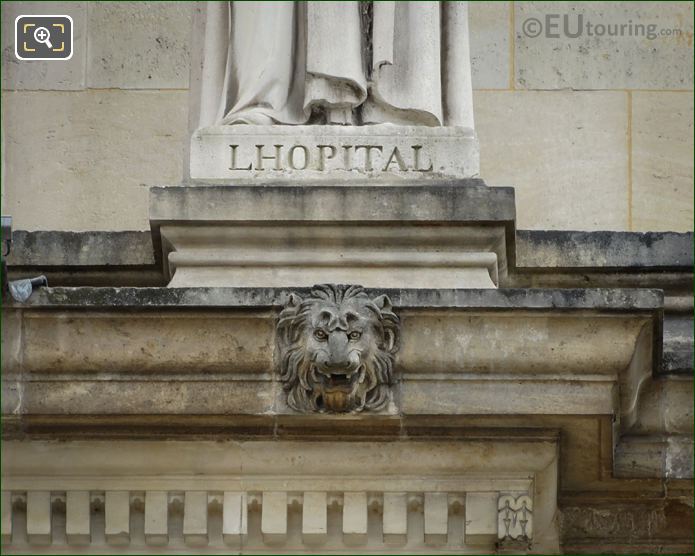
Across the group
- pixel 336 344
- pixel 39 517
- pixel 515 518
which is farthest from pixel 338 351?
pixel 39 517

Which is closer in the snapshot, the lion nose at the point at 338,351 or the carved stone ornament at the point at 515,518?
the lion nose at the point at 338,351

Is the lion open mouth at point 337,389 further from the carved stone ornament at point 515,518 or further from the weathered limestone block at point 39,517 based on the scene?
the weathered limestone block at point 39,517

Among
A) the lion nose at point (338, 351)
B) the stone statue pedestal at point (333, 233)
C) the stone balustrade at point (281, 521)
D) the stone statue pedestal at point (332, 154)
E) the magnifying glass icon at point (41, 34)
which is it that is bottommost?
the stone balustrade at point (281, 521)

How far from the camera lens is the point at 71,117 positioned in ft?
52.6

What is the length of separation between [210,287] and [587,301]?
1.41 meters

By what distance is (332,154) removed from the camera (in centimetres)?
1309

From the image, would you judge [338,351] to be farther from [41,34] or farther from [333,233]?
[41,34]

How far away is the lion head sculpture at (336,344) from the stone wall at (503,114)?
3402 millimetres

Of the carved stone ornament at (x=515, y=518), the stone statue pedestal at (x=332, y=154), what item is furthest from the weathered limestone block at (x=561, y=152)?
the carved stone ornament at (x=515, y=518)

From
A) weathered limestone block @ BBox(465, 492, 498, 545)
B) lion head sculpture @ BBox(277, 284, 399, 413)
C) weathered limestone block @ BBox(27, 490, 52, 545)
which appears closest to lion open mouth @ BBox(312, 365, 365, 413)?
lion head sculpture @ BBox(277, 284, 399, 413)

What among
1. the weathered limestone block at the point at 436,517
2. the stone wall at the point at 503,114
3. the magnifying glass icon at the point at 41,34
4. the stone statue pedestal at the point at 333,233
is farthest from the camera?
the magnifying glass icon at the point at 41,34

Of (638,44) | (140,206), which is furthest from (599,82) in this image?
(140,206)

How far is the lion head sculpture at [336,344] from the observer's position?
12367 mm

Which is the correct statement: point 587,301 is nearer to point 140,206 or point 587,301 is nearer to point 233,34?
point 233,34
